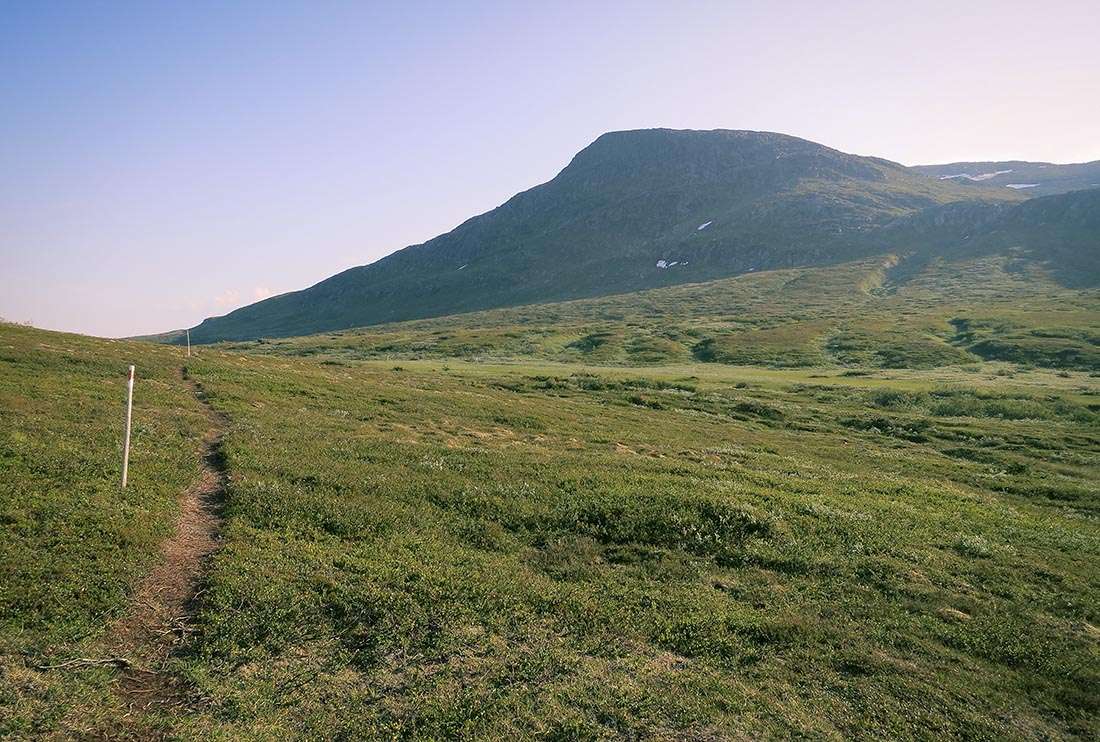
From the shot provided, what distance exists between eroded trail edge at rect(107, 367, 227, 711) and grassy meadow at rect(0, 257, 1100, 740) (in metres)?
0.30

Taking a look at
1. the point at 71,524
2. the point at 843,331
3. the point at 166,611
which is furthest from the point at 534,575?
the point at 843,331

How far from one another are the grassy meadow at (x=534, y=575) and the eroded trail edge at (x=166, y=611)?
0.97 ft

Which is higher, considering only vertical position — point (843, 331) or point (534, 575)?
point (843, 331)

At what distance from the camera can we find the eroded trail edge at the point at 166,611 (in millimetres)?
9367

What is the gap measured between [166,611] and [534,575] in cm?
770

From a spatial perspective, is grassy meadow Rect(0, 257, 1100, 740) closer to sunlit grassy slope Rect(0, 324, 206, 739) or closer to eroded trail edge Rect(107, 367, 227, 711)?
sunlit grassy slope Rect(0, 324, 206, 739)

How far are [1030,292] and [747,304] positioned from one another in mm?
70948

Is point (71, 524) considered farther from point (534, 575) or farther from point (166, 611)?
point (534, 575)

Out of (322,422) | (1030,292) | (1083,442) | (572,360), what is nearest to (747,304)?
(1030,292)

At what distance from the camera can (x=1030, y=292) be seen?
15288 centimetres

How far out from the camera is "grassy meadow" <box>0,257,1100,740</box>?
31.8 feet

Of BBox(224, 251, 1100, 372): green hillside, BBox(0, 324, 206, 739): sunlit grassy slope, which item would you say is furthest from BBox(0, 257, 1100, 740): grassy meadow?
BBox(224, 251, 1100, 372): green hillside

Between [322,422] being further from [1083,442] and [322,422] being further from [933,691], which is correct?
[1083,442]

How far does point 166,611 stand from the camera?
11336 mm
